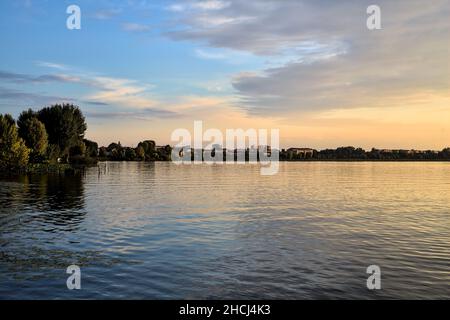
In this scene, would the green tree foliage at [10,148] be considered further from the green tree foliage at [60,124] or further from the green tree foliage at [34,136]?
the green tree foliage at [60,124]

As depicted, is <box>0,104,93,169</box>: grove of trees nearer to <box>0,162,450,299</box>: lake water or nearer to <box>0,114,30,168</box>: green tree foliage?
<box>0,114,30,168</box>: green tree foliage

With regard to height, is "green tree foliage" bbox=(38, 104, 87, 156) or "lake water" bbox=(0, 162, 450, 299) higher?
"green tree foliage" bbox=(38, 104, 87, 156)

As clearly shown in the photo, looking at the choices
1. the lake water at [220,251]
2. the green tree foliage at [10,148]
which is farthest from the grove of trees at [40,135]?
the lake water at [220,251]

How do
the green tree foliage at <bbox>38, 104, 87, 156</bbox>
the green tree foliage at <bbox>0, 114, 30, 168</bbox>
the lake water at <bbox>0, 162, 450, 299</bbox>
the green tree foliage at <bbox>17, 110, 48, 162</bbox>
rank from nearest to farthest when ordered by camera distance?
1. the lake water at <bbox>0, 162, 450, 299</bbox>
2. the green tree foliage at <bbox>0, 114, 30, 168</bbox>
3. the green tree foliage at <bbox>17, 110, 48, 162</bbox>
4. the green tree foliage at <bbox>38, 104, 87, 156</bbox>

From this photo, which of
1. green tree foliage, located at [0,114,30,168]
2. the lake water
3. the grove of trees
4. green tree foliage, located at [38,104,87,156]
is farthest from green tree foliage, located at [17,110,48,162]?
the lake water

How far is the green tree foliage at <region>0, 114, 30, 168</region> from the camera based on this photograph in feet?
373

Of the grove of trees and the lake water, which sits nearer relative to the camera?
the lake water

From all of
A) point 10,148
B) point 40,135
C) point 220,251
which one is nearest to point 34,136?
point 40,135

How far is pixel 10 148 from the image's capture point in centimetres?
11444

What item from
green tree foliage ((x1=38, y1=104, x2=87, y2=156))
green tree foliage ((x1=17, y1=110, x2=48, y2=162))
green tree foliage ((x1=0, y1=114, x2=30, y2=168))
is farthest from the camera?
green tree foliage ((x1=38, y1=104, x2=87, y2=156))

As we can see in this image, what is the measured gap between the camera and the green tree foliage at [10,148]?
113750mm

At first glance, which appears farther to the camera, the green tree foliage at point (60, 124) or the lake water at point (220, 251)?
the green tree foliage at point (60, 124)

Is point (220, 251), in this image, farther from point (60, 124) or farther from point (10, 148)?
point (60, 124)
